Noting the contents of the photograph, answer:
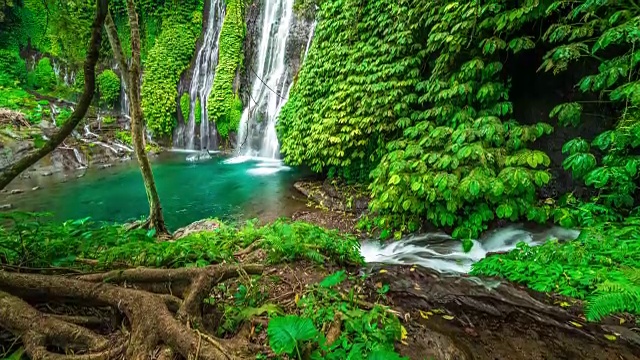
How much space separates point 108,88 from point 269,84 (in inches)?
→ 455

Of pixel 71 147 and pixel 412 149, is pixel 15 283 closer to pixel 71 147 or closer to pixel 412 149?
pixel 412 149

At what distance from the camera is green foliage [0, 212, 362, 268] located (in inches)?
82.0

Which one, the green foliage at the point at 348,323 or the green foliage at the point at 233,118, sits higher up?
the green foliage at the point at 233,118

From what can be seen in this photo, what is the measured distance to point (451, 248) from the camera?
4.43 meters

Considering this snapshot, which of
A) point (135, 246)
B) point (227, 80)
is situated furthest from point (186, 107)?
point (135, 246)

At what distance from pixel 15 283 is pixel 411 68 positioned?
6.36 m

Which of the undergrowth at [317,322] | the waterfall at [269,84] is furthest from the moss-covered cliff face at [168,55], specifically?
the undergrowth at [317,322]

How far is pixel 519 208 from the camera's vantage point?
4188mm

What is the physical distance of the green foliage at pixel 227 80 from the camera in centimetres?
1500

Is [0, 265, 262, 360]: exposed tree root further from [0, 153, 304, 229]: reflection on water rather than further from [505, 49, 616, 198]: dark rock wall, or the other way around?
[505, 49, 616, 198]: dark rock wall

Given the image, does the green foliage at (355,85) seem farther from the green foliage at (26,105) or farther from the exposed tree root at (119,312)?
the green foliage at (26,105)

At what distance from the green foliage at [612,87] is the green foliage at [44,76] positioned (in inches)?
914

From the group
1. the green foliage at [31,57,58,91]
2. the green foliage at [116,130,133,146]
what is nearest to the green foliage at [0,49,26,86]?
the green foliage at [31,57,58,91]

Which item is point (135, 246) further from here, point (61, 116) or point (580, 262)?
point (61, 116)
